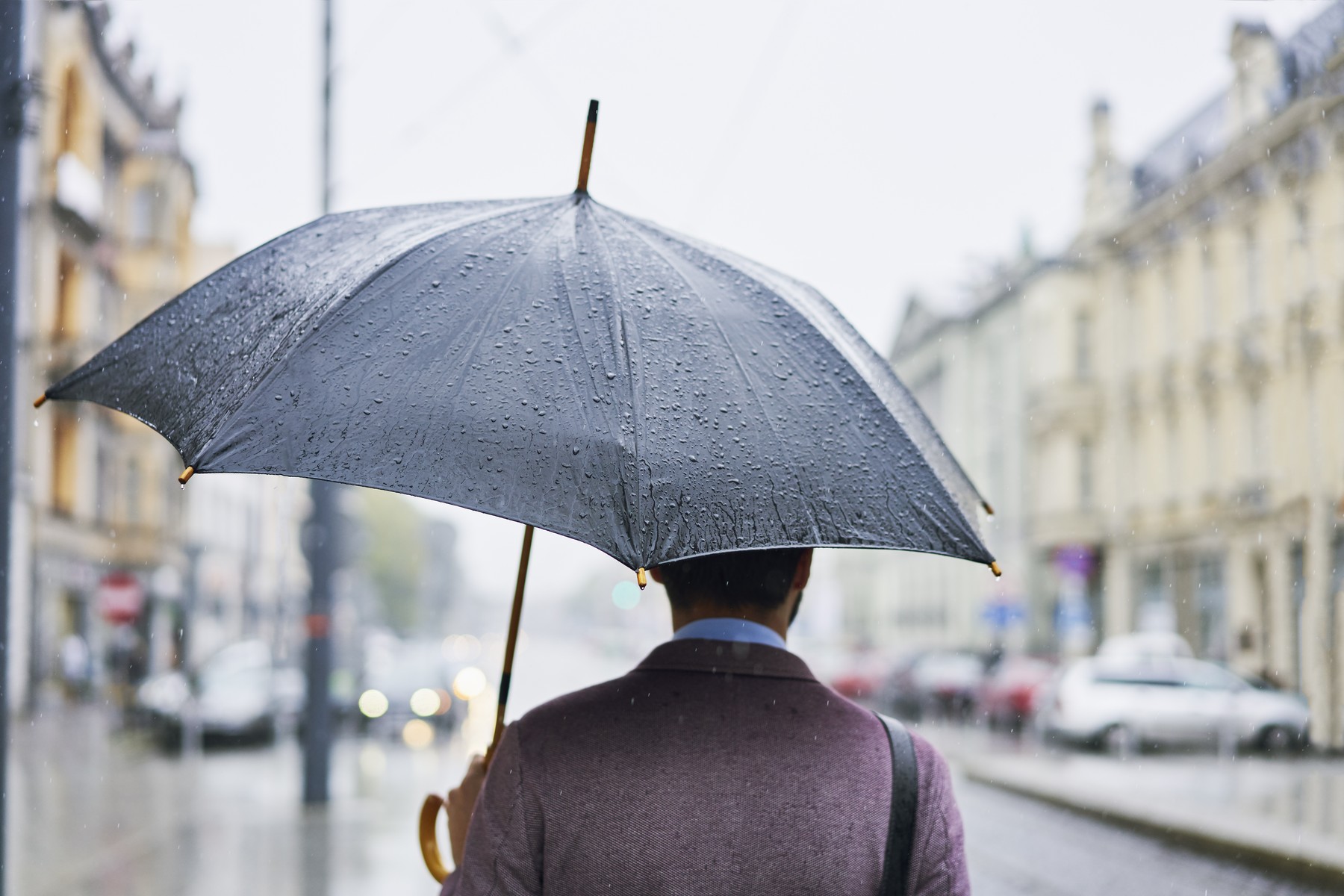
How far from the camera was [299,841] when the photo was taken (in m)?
10.0

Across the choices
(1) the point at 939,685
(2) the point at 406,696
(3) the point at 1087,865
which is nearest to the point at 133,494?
(2) the point at 406,696

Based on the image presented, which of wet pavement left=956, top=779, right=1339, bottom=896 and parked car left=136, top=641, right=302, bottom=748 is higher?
wet pavement left=956, top=779, right=1339, bottom=896

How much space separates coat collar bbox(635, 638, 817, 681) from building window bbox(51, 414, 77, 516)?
106 feet

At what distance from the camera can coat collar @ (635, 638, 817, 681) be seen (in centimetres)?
205

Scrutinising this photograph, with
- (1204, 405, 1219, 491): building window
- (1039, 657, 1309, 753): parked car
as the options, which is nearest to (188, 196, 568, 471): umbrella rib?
(1039, 657, 1309, 753): parked car

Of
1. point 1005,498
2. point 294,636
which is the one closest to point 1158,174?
point 1005,498

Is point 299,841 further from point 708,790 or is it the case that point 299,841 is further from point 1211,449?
point 1211,449

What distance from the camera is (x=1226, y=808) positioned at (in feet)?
→ 41.9

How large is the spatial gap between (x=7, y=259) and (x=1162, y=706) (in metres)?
20.0

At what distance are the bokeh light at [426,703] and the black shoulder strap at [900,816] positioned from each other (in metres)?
20.3

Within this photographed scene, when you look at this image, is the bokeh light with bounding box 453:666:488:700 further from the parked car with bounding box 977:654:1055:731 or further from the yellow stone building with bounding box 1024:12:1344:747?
the yellow stone building with bounding box 1024:12:1344:747

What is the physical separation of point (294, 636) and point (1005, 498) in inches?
941

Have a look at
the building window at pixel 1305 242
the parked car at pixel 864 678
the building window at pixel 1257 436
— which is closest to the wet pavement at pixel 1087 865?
the building window at pixel 1305 242

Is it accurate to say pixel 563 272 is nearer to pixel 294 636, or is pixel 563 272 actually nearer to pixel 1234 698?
pixel 1234 698
